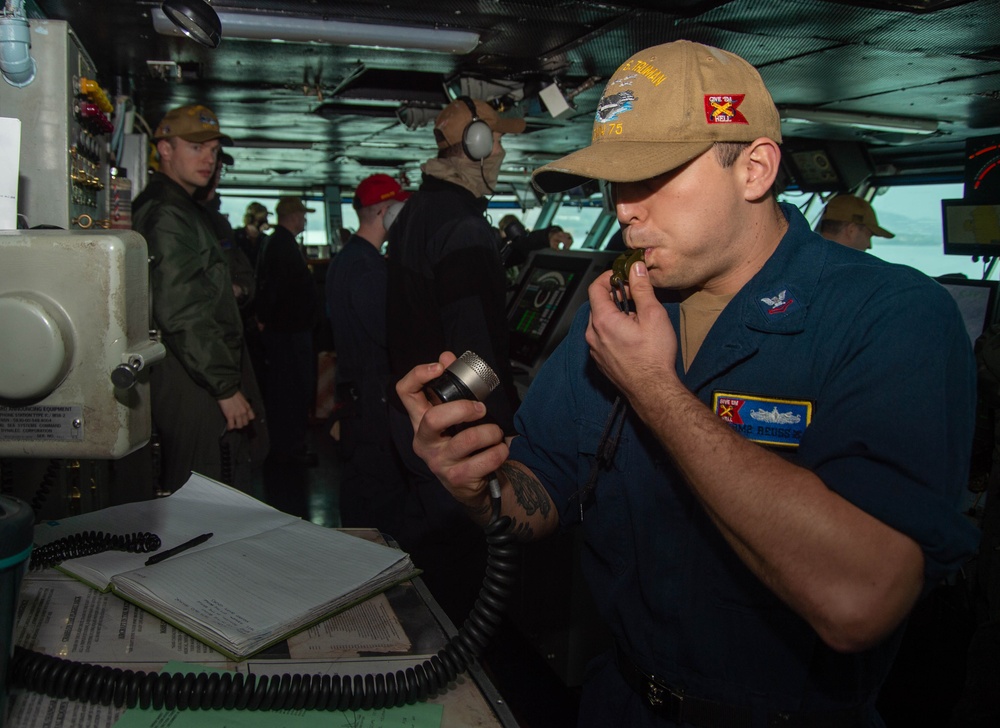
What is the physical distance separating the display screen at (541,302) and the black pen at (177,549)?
5.88ft

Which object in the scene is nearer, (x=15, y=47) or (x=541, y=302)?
(x=15, y=47)

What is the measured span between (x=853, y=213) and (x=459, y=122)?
2510 millimetres

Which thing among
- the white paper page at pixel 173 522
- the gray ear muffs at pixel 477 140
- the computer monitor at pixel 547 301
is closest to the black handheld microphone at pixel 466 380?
the white paper page at pixel 173 522

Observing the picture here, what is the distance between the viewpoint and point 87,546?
4.31 feet

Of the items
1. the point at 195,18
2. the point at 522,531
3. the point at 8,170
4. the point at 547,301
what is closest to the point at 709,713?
the point at 522,531

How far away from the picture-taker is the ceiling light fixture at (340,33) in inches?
125

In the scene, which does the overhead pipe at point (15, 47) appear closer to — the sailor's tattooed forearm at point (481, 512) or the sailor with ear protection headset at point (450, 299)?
the sailor's tattooed forearm at point (481, 512)

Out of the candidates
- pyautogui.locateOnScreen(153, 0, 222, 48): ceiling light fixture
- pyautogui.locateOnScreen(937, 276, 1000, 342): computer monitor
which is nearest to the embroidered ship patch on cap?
pyautogui.locateOnScreen(153, 0, 222, 48): ceiling light fixture

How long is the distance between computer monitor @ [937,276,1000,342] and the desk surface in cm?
286

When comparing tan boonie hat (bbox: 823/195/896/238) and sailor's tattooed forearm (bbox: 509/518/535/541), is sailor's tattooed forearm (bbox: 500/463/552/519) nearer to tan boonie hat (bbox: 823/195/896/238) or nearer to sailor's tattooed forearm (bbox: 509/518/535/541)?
sailor's tattooed forearm (bbox: 509/518/535/541)

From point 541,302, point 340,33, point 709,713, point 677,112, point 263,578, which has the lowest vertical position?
point 709,713

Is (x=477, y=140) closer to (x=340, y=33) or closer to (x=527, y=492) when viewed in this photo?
(x=340, y=33)

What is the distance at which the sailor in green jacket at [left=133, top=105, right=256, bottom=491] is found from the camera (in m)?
2.54

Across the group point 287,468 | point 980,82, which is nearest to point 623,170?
Result: point 980,82
